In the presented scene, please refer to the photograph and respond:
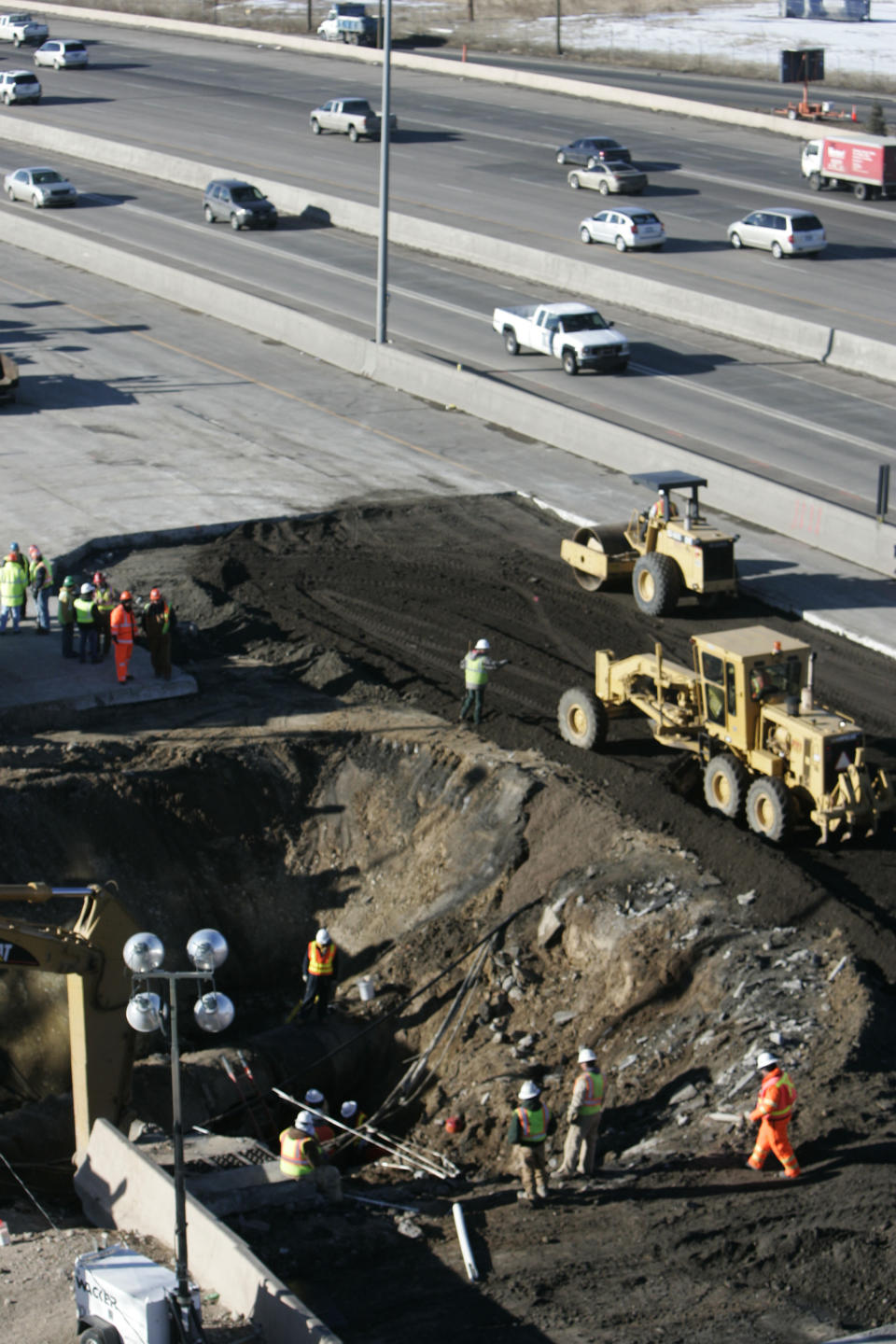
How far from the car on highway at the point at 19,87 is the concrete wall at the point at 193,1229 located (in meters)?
66.0

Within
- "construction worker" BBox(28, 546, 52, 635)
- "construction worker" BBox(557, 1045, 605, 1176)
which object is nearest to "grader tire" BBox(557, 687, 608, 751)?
"construction worker" BBox(557, 1045, 605, 1176)

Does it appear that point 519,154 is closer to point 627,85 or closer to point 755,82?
point 627,85

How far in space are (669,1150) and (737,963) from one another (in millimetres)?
2952

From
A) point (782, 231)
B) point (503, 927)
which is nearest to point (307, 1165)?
point (503, 927)

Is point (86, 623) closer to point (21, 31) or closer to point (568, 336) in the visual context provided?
point (568, 336)

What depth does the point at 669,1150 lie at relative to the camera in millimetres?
15945

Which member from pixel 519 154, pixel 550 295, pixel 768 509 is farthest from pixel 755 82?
pixel 768 509

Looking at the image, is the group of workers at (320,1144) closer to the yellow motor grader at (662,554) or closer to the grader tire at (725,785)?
the grader tire at (725,785)

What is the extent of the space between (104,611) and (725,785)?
10.7 m

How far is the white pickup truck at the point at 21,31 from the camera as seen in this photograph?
285 feet

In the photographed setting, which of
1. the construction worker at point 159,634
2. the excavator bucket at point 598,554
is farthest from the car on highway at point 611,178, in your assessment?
the construction worker at point 159,634

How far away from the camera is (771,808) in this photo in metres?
19.7

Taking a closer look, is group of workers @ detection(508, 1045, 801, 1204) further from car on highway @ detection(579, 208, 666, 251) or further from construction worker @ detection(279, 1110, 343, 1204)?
car on highway @ detection(579, 208, 666, 251)

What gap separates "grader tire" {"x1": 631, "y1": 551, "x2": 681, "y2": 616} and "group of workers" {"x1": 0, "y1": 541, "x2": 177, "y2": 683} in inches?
313
